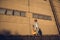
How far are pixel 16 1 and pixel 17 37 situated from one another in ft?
19.8

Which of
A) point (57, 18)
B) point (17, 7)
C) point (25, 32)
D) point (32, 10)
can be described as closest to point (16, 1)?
point (17, 7)

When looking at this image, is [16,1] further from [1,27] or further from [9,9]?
[1,27]

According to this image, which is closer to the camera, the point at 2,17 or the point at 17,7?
the point at 2,17

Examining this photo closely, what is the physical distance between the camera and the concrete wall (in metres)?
15.0

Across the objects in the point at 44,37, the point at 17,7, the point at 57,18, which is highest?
the point at 17,7

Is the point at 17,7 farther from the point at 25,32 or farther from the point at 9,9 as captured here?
the point at 25,32

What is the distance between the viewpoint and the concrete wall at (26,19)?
49.1 ft

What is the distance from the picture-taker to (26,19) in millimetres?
16516

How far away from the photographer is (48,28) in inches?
708

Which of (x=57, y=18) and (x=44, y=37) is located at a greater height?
(x=57, y=18)

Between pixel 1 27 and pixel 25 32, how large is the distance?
2.70 meters

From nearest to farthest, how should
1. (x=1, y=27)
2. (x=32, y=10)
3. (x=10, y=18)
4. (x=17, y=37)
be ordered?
(x=17, y=37) < (x=1, y=27) < (x=10, y=18) < (x=32, y=10)

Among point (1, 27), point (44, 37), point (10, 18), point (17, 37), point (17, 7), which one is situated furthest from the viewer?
point (17, 7)

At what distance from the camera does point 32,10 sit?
695 inches
